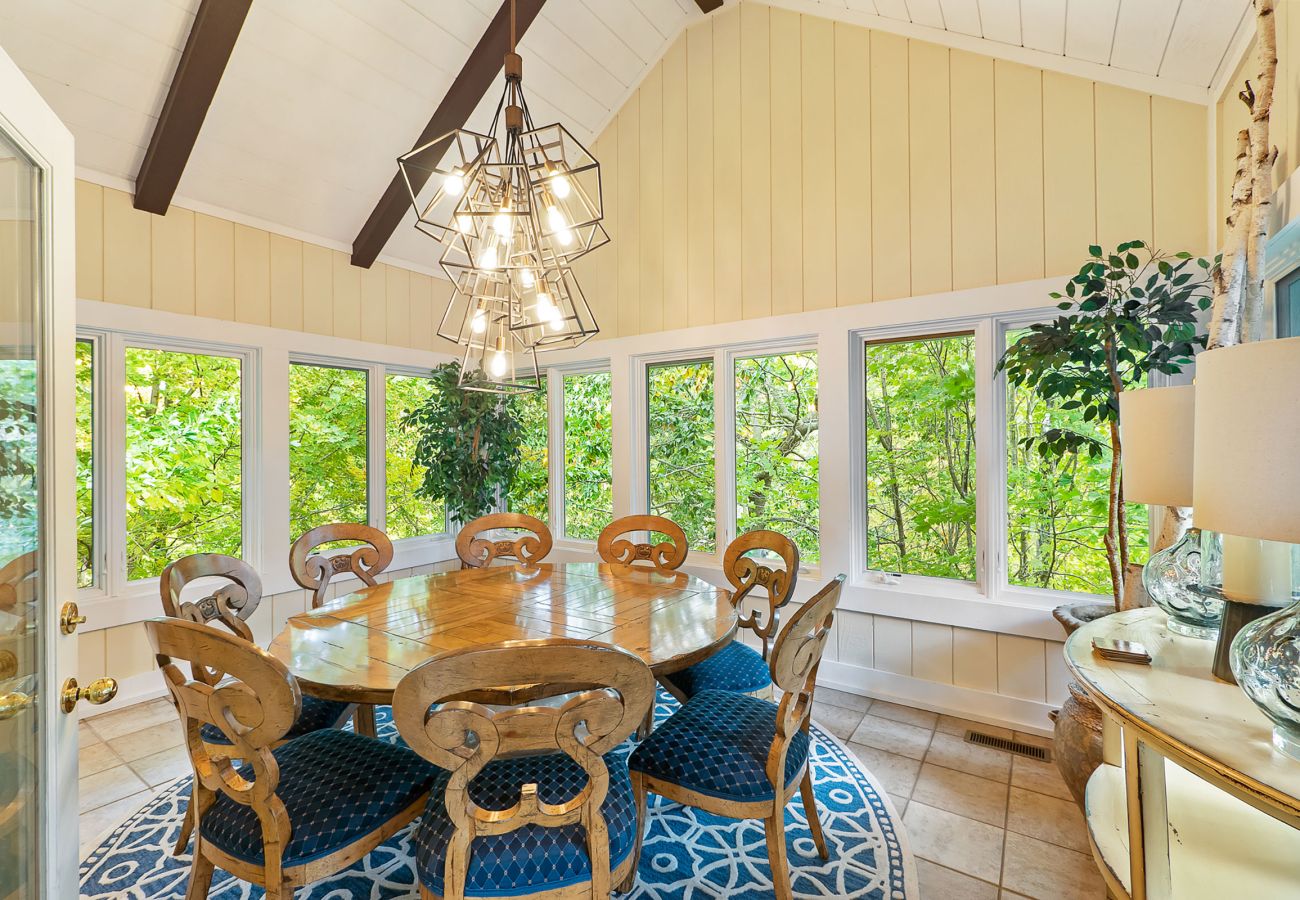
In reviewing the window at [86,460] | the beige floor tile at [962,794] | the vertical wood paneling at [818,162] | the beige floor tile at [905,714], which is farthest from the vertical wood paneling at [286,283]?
the beige floor tile at [962,794]

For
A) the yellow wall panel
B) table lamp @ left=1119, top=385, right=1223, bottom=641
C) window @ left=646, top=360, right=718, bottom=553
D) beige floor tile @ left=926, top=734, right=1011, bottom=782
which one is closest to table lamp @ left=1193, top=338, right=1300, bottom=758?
table lamp @ left=1119, top=385, right=1223, bottom=641

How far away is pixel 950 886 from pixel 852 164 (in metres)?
3.13

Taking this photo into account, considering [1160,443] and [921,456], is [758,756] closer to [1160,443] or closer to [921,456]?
[1160,443]

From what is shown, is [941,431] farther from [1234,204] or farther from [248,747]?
[248,747]

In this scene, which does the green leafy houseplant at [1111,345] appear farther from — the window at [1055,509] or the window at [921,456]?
the window at [921,456]

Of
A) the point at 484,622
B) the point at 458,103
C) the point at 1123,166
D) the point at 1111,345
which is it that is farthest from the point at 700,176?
the point at 484,622

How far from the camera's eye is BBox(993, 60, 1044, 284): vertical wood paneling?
2.71 meters

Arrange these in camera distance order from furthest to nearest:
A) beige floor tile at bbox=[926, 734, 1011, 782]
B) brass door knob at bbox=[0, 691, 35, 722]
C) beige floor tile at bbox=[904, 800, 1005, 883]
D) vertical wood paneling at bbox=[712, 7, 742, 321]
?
1. vertical wood paneling at bbox=[712, 7, 742, 321]
2. beige floor tile at bbox=[926, 734, 1011, 782]
3. beige floor tile at bbox=[904, 800, 1005, 883]
4. brass door knob at bbox=[0, 691, 35, 722]

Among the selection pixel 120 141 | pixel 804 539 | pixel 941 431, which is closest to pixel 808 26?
pixel 941 431

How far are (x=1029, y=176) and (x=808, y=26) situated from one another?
4.84 ft

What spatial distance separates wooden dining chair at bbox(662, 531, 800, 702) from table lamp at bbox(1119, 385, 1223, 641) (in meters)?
1.17

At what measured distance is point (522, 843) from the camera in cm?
130

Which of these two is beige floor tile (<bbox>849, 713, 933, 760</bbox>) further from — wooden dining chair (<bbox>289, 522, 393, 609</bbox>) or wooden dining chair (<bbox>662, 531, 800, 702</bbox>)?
wooden dining chair (<bbox>289, 522, 393, 609</bbox>)

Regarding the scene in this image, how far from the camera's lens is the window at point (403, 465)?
168 inches
